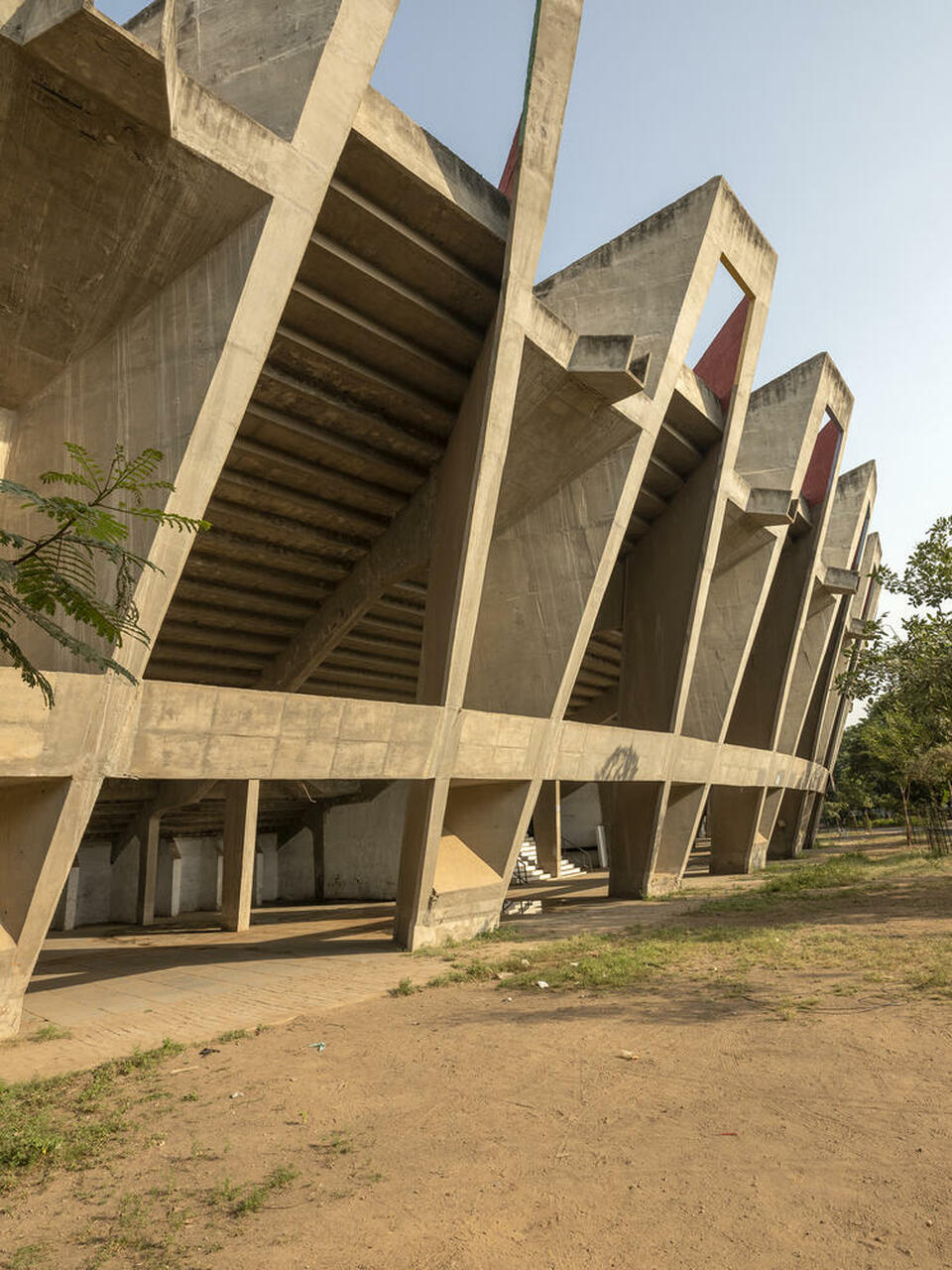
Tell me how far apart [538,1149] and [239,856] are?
55.5 ft

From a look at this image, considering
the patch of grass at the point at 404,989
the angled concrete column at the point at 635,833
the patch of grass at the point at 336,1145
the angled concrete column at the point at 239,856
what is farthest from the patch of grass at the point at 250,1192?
the angled concrete column at the point at 635,833

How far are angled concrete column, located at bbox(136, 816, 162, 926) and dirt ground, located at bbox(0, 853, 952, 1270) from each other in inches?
674

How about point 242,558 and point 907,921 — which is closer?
point 907,921

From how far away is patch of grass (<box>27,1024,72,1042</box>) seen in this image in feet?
29.5

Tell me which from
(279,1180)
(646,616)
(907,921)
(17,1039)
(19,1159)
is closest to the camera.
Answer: (279,1180)

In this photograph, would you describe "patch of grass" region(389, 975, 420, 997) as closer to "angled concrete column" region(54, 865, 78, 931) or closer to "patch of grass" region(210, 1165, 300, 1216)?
"patch of grass" region(210, 1165, 300, 1216)

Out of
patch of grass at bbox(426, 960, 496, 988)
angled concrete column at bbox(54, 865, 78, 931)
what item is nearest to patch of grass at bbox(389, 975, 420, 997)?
patch of grass at bbox(426, 960, 496, 988)

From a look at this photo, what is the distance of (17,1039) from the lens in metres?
8.93

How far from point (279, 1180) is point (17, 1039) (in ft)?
18.7

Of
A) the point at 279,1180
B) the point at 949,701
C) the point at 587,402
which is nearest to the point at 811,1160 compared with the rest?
the point at 279,1180

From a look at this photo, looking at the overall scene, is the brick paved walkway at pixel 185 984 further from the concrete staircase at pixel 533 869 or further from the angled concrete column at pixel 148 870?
the concrete staircase at pixel 533 869

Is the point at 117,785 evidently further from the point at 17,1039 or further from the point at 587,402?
the point at 587,402

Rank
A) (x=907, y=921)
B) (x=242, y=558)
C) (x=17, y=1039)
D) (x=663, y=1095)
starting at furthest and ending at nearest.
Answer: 1. (x=242, y=558)
2. (x=907, y=921)
3. (x=17, y=1039)
4. (x=663, y=1095)

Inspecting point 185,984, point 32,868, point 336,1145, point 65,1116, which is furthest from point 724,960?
point 32,868
